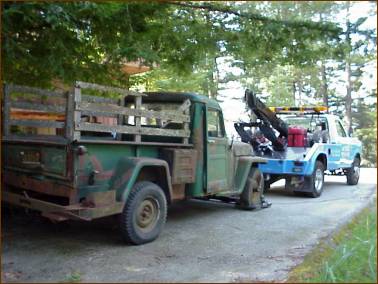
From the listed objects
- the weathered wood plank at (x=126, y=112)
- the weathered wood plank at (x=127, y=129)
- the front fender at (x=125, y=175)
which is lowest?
the front fender at (x=125, y=175)

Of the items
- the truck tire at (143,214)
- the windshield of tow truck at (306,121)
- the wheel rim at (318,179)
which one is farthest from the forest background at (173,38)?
the windshield of tow truck at (306,121)

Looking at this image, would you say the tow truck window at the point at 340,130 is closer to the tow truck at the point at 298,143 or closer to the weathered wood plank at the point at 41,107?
the tow truck at the point at 298,143

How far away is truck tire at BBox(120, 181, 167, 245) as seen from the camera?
6.20 meters

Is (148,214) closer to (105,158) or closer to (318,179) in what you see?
(105,158)

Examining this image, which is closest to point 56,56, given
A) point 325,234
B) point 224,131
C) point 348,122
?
point 224,131

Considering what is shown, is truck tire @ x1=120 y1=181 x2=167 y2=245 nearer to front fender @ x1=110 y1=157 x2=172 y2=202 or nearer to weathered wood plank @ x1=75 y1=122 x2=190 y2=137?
front fender @ x1=110 y1=157 x2=172 y2=202

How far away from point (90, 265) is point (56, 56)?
275 cm

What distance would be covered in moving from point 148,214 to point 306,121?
7.92 metres

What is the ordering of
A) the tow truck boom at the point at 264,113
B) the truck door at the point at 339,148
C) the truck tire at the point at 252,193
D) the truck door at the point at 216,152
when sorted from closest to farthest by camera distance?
the truck door at the point at 216,152
the truck tire at the point at 252,193
the tow truck boom at the point at 264,113
the truck door at the point at 339,148

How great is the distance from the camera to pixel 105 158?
6.10 m

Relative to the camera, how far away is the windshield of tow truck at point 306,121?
42.3ft

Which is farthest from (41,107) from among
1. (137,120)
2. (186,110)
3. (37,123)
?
(186,110)

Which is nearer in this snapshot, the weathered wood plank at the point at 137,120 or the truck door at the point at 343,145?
the weathered wood plank at the point at 137,120

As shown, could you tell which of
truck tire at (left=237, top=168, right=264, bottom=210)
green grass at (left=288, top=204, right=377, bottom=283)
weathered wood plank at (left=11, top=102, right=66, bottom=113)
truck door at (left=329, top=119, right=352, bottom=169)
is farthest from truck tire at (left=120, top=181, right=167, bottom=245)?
truck door at (left=329, top=119, right=352, bottom=169)
